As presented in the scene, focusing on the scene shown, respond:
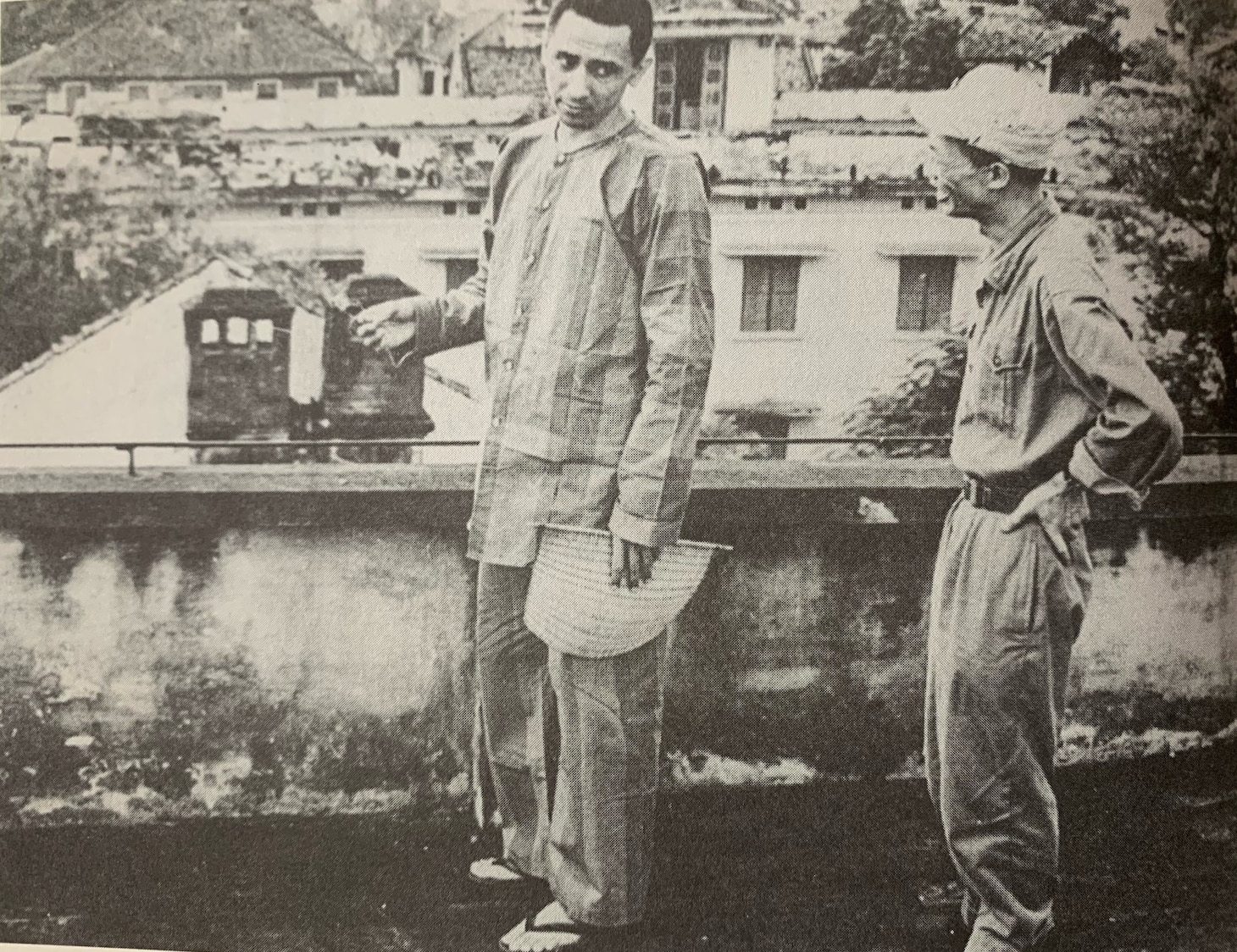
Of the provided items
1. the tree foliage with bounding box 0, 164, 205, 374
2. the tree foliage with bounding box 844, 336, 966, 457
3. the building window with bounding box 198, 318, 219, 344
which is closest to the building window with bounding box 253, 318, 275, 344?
the building window with bounding box 198, 318, 219, 344

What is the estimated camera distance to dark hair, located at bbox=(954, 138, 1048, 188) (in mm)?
2955

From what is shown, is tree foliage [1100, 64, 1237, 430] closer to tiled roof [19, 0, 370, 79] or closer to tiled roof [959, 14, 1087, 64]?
tiled roof [959, 14, 1087, 64]

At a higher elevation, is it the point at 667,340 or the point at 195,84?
the point at 195,84

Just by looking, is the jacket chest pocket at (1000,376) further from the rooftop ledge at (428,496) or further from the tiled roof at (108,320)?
the tiled roof at (108,320)

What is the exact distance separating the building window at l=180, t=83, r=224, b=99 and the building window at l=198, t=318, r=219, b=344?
602 mm

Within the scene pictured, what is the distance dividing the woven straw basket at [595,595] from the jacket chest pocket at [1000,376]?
0.72 metres

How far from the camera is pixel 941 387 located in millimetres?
3178

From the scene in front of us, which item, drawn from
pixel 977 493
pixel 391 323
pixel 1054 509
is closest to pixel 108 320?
pixel 391 323

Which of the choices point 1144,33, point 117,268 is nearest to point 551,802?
point 117,268

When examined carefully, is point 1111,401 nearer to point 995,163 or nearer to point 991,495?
point 991,495

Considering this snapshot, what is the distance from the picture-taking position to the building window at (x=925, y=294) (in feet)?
10.4

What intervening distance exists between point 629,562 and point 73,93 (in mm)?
2031

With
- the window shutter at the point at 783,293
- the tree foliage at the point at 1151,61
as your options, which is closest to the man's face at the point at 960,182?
the window shutter at the point at 783,293

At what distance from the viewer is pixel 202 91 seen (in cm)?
339
